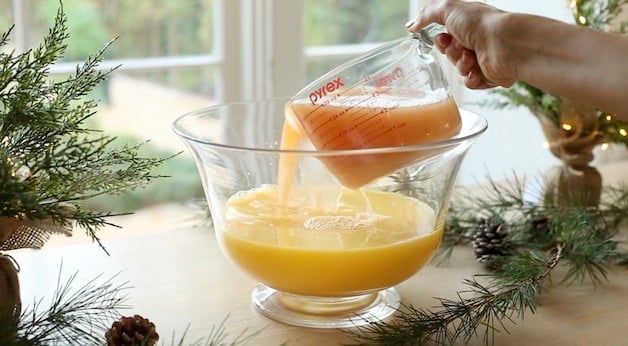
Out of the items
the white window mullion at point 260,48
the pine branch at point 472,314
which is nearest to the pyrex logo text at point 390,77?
the pine branch at point 472,314

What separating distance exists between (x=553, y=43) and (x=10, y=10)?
1.05m

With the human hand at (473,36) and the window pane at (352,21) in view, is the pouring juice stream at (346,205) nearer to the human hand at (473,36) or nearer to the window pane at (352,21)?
the human hand at (473,36)

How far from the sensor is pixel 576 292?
968 mm

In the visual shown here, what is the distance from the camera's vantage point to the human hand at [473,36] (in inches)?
33.5

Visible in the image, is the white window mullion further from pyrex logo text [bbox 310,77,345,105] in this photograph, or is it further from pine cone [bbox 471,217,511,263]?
pyrex logo text [bbox 310,77,345,105]

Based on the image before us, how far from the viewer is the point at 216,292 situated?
37.3 inches

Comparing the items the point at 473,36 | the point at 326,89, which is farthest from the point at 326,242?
the point at 473,36

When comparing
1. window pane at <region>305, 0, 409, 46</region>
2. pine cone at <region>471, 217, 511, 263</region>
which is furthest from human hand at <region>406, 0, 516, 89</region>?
window pane at <region>305, 0, 409, 46</region>

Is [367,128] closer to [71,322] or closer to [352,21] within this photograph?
[71,322]

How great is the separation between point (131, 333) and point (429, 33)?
1.36 ft

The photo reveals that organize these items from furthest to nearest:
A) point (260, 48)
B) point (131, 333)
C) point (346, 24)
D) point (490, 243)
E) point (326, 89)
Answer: point (346, 24)
point (260, 48)
point (490, 243)
point (326, 89)
point (131, 333)

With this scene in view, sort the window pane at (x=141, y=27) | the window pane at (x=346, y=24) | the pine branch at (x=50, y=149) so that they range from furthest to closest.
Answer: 1. the window pane at (x=346, y=24)
2. the window pane at (x=141, y=27)
3. the pine branch at (x=50, y=149)

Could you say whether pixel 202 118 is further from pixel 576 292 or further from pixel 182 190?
pixel 182 190

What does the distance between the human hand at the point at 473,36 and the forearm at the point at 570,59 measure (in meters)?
0.01
